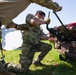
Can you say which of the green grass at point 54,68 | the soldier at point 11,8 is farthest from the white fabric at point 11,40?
the soldier at point 11,8

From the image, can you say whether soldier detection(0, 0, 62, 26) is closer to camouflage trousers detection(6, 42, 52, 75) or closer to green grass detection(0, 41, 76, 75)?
camouflage trousers detection(6, 42, 52, 75)

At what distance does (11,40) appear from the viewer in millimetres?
11922

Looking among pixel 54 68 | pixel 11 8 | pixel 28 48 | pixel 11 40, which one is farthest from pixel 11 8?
pixel 11 40

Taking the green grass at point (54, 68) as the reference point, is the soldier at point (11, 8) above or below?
above

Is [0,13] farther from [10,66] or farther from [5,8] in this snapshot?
[10,66]

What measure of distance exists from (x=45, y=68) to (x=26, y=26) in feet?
4.45

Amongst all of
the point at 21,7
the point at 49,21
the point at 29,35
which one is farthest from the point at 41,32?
the point at 21,7

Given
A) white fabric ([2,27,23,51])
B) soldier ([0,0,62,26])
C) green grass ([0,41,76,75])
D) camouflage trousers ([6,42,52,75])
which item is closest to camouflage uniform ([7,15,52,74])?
camouflage trousers ([6,42,52,75])

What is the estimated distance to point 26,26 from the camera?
278 inches

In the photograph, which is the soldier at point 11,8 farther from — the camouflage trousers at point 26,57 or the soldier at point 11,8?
the camouflage trousers at point 26,57

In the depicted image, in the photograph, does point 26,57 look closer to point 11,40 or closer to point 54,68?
point 54,68

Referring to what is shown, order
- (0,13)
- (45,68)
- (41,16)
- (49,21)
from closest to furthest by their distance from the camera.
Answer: (0,13) → (49,21) → (41,16) → (45,68)

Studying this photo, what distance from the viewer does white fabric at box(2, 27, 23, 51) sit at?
11.3m

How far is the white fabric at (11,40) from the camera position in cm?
1134
